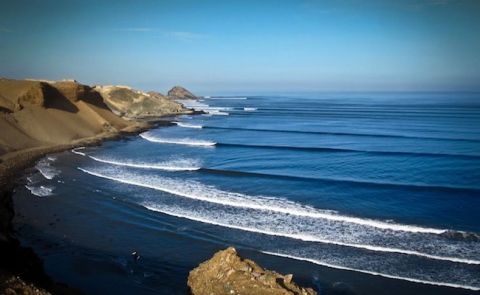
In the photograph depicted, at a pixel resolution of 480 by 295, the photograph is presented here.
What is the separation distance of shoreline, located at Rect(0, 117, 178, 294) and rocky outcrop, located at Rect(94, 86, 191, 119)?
22.1 metres

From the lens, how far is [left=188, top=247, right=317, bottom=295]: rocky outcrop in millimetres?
8172

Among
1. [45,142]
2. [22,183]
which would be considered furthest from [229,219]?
[45,142]

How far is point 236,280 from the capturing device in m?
8.59

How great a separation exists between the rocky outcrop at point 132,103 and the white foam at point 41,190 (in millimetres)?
43699

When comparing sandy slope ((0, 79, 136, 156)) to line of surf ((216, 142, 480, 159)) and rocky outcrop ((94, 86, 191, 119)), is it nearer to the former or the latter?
line of surf ((216, 142, 480, 159))

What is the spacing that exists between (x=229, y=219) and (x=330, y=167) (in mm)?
12618

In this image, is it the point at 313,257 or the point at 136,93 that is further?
the point at 136,93

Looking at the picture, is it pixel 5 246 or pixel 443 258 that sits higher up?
pixel 5 246

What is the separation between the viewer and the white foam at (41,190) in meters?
19.8

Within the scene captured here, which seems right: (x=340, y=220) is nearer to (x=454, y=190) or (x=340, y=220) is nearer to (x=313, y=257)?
(x=313, y=257)

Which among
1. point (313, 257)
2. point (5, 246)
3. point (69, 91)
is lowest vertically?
point (313, 257)

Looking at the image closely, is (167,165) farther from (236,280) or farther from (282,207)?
(236,280)

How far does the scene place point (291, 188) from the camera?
21.4m

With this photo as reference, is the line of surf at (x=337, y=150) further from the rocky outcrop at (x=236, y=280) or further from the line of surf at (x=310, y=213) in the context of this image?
the rocky outcrop at (x=236, y=280)
